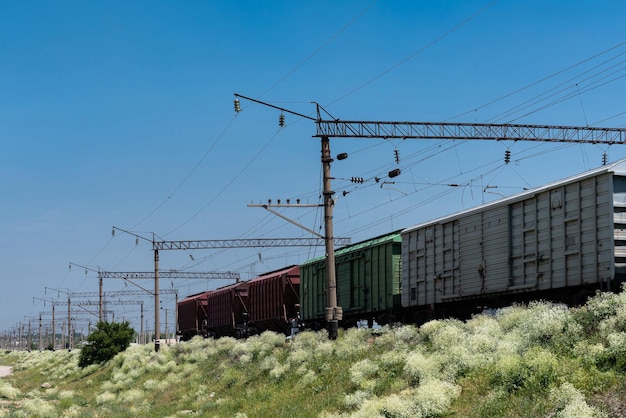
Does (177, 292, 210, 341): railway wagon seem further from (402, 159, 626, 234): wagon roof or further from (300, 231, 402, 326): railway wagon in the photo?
(402, 159, 626, 234): wagon roof

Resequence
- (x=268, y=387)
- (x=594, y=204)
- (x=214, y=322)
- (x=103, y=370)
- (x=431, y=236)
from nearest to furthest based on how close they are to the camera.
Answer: (x=594, y=204) < (x=268, y=387) < (x=431, y=236) < (x=103, y=370) < (x=214, y=322)

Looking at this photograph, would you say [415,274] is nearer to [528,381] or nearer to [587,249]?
[587,249]

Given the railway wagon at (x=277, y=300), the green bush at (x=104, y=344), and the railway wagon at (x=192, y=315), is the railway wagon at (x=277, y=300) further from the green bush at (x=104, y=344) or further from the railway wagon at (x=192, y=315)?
the railway wagon at (x=192, y=315)

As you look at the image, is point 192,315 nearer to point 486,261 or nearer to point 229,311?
point 229,311

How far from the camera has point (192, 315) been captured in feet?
226

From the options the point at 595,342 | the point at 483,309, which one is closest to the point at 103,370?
the point at 483,309

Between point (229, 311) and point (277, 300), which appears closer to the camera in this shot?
point (277, 300)

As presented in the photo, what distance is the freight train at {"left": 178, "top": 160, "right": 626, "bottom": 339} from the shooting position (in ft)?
66.6

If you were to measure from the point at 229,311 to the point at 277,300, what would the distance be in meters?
10.5

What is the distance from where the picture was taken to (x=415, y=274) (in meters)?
31.0

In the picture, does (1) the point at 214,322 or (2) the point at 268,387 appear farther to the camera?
(1) the point at 214,322

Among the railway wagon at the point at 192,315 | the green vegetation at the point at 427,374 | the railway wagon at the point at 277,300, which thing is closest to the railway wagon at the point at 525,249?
the green vegetation at the point at 427,374

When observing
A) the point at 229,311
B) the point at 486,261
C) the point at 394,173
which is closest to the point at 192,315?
the point at 229,311

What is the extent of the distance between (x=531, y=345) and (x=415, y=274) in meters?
14.6
